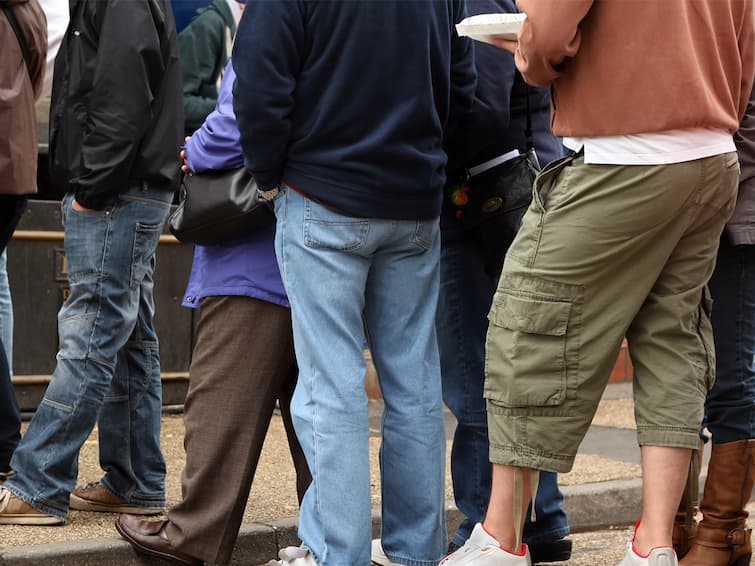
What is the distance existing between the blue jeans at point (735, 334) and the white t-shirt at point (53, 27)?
3.54 meters

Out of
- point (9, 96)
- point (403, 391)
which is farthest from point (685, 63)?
point (9, 96)

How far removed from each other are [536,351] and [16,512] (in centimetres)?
210

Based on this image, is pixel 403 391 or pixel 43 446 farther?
pixel 43 446

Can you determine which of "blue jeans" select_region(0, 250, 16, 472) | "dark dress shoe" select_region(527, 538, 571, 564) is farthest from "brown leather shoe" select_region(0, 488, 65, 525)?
"dark dress shoe" select_region(527, 538, 571, 564)

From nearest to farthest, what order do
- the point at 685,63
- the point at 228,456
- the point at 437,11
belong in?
the point at 685,63 → the point at 437,11 → the point at 228,456

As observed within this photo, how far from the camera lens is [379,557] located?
402 centimetres

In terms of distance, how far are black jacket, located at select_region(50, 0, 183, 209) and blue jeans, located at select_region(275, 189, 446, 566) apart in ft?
3.30

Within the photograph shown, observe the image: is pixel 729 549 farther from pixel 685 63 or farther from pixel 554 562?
pixel 685 63

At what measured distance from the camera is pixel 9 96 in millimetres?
4762

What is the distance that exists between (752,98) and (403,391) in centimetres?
150

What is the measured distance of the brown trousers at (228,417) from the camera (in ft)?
13.1

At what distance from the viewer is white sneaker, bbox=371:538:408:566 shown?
3920mm

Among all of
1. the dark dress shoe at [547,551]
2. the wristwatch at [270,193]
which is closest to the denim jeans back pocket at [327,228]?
the wristwatch at [270,193]

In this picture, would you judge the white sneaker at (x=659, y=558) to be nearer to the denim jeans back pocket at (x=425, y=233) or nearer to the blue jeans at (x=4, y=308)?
the denim jeans back pocket at (x=425, y=233)
